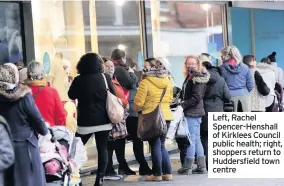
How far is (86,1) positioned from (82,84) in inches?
117

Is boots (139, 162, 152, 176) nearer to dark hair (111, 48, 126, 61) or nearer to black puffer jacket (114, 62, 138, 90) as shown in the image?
black puffer jacket (114, 62, 138, 90)

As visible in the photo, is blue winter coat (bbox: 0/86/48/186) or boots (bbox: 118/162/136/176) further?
boots (bbox: 118/162/136/176)

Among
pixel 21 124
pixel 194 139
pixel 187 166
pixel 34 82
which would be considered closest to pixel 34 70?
pixel 34 82

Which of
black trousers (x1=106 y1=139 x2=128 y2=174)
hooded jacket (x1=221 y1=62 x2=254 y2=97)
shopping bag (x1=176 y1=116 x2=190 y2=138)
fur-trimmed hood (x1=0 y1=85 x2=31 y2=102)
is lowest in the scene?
black trousers (x1=106 y1=139 x2=128 y2=174)

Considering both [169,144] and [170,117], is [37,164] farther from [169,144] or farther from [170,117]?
[169,144]

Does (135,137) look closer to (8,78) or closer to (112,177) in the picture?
(112,177)

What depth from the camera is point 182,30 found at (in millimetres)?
13055

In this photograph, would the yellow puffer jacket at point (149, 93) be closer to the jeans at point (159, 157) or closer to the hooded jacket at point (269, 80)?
the jeans at point (159, 157)

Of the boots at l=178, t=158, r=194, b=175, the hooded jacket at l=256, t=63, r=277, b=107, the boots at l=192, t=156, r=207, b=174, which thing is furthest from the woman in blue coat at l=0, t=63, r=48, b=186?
the hooded jacket at l=256, t=63, r=277, b=107

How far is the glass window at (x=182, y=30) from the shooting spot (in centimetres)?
1239

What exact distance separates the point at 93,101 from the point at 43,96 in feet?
3.10

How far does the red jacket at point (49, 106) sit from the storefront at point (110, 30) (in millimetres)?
2135

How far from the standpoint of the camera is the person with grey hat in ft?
24.4

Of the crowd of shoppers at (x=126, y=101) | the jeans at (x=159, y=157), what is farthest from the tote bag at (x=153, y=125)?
the jeans at (x=159, y=157)
